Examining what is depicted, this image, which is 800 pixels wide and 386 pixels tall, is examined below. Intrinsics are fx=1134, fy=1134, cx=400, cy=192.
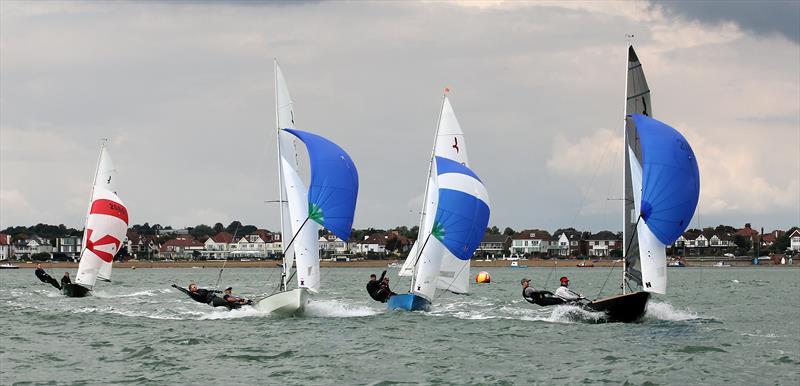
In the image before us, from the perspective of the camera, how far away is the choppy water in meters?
24.8

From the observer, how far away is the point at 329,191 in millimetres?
37438

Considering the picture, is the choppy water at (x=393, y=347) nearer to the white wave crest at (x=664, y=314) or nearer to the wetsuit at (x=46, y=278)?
the white wave crest at (x=664, y=314)

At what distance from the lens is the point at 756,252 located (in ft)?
623

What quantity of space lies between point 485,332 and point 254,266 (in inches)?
4908

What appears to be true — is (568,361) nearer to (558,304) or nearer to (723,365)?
(723,365)

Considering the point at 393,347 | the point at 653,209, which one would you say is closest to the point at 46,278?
the point at 393,347

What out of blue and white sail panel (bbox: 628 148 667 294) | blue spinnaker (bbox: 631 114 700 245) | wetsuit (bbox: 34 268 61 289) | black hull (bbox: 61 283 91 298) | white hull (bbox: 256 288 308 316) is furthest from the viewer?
wetsuit (bbox: 34 268 61 289)

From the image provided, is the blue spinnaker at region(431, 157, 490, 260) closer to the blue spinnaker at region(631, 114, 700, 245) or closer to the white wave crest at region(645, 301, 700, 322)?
the white wave crest at region(645, 301, 700, 322)

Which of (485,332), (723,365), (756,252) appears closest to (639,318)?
(485,332)

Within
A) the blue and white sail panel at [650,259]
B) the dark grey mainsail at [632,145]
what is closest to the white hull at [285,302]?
the dark grey mainsail at [632,145]

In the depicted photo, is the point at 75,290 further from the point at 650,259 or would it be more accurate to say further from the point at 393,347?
the point at 650,259

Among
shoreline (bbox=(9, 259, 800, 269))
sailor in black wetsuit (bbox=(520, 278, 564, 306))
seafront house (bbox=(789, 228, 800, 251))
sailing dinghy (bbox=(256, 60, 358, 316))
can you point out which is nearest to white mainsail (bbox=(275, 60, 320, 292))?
sailing dinghy (bbox=(256, 60, 358, 316))

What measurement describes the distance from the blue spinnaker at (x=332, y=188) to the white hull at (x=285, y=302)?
2.40 m

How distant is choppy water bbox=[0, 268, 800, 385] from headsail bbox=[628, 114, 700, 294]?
7.28ft
